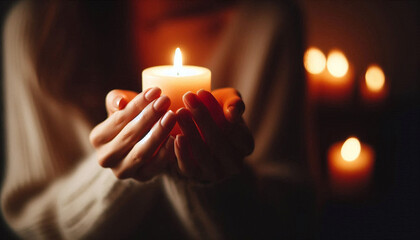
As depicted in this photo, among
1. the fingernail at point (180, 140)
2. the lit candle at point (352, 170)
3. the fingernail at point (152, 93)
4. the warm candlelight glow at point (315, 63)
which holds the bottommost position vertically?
the lit candle at point (352, 170)

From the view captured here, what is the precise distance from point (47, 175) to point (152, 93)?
453 millimetres

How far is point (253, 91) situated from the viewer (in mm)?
1006

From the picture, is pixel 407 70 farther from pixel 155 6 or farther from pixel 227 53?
pixel 155 6

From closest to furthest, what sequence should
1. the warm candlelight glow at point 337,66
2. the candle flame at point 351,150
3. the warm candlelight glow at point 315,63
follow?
the candle flame at point 351,150 → the warm candlelight glow at point 337,66 → the warm candlelight glow at point 315,63

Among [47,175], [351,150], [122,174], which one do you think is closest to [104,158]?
[122,174]

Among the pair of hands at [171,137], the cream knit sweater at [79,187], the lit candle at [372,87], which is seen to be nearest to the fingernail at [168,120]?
the pair of hands at [171,137]

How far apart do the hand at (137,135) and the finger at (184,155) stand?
0.09 ft

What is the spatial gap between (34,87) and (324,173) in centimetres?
82

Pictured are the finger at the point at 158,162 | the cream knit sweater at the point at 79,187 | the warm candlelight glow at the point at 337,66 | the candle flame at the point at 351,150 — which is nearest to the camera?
the finger at the point at 158,162

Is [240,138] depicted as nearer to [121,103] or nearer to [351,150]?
[121,103]

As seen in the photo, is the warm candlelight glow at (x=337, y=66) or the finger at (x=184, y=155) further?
the warm candlelight glow at (x=337, y=66)

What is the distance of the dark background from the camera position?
1104 millimetres

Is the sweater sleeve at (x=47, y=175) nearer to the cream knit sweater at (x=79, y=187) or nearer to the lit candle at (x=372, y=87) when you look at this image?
the cream knit sweater at (x=79, y=187)

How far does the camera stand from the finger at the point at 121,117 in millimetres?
585
